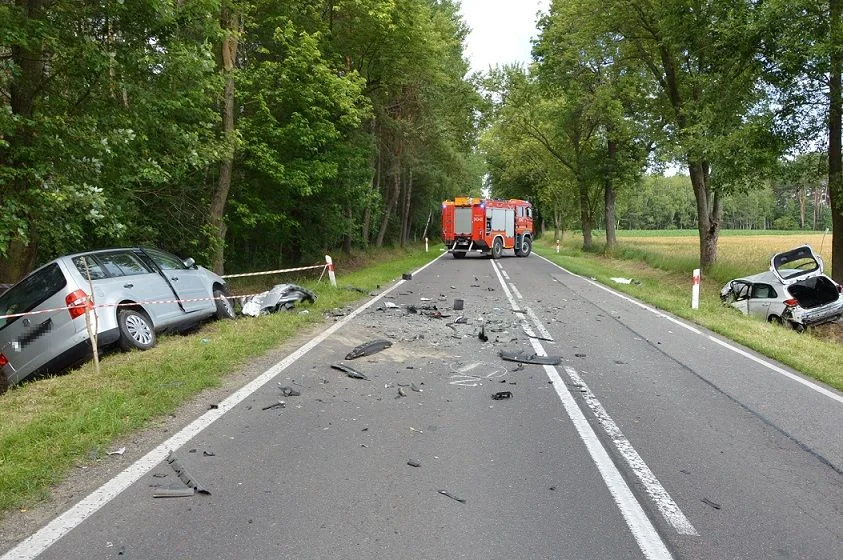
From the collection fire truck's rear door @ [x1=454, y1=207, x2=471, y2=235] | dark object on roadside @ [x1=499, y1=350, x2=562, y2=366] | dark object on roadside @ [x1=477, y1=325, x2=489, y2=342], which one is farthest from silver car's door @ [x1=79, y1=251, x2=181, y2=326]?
fire truck's rear door @ [x1=454, y1=207, x2=471, y2=235]

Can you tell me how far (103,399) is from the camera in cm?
549

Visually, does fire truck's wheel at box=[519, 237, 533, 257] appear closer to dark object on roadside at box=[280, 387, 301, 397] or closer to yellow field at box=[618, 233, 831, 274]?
yellow field at box=[618, 233, 831, 274]

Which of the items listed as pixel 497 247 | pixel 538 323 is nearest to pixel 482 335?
pixel 538 323

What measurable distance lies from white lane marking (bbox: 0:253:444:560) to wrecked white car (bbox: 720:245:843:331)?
11.5 m

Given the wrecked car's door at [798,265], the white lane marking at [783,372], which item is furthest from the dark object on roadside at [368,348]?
the wrecked car's door at [798,265]

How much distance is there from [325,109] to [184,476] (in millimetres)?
15967

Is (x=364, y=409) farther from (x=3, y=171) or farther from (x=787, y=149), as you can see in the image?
(x=787, y=149)

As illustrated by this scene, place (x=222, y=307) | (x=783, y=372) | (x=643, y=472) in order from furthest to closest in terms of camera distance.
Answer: (x=222, y=307) < (x=783, y=372) < (x=643, y=472)

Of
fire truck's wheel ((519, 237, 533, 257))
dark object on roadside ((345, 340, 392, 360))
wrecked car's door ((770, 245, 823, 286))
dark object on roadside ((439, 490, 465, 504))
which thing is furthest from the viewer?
fire truck's wheel ((519, 237, 533, 257))

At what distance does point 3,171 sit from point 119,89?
2488mm

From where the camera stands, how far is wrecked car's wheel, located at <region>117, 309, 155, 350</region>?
308 inches

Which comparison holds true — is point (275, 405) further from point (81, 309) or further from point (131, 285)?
point (131, 285)

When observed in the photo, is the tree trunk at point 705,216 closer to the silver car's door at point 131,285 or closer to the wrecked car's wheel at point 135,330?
the silver car's door at point 131,285

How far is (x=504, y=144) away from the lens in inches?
1773
